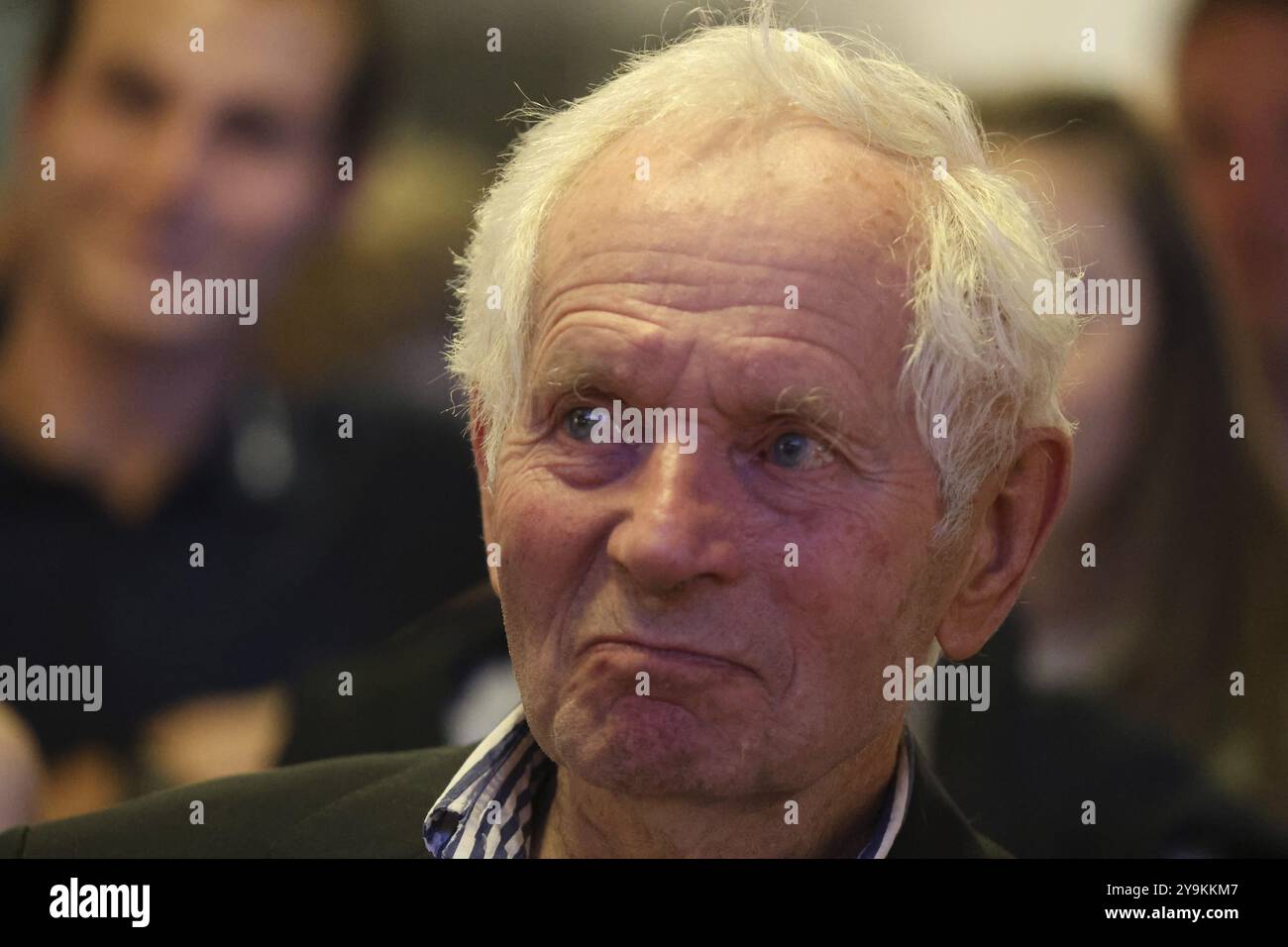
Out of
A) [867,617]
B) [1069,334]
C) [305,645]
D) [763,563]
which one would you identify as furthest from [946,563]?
[305,645]

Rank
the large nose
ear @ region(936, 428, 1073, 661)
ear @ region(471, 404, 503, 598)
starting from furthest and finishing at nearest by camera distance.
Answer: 1. ear @ region(471, 404, 503, 598)
2. ear @ region(936, 428, 1073, 661)
3. the large nose

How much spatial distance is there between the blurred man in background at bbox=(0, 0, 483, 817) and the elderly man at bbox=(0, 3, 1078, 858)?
2.70ft

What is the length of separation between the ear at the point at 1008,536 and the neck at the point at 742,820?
183 mm

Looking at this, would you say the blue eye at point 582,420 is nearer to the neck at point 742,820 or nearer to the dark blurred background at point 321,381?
the neck at point 742,820

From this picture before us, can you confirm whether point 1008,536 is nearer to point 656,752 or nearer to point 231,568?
point 656,752

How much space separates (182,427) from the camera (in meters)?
2.77

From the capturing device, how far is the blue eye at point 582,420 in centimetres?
187

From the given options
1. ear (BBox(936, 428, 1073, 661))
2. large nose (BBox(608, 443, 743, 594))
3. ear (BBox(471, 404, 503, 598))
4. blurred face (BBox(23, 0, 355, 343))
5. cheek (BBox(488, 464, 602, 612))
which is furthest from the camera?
blurred face (BBox(23, 0, 355, 343))

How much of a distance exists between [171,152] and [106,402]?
51 cm

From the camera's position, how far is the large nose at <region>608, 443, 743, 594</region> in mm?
1741

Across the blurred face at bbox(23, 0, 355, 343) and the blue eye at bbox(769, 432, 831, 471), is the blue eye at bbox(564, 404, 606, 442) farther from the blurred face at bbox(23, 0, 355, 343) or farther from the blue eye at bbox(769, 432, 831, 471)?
the blurred face at bbox(23, 0, 355, 343)

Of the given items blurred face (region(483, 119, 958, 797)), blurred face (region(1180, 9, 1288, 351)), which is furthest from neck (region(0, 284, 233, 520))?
blurred face (region(1180, 9, 1288, 351))

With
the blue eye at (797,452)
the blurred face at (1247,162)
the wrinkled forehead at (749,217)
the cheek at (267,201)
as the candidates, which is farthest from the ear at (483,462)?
the blurred face at (1247,162)

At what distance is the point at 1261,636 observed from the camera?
2844mm
